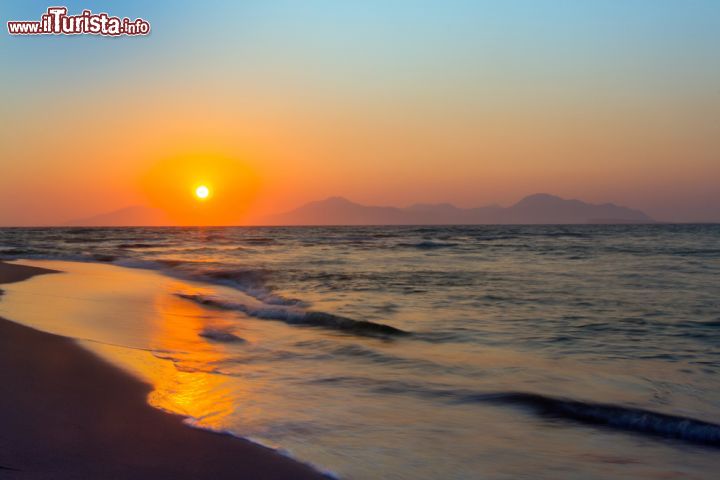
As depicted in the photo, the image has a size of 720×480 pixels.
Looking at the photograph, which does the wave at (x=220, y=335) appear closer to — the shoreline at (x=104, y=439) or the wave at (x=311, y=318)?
the wave at (x=311, y=318)

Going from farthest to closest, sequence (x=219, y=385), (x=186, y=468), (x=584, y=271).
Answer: (x=584, y=271), (x=219, y=385), (x=186, y=468)

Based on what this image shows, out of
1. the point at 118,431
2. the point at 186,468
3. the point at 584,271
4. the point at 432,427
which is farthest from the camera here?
the point at 584,271

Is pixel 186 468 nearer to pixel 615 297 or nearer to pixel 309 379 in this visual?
pixel 309 379

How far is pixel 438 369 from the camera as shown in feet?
22.7

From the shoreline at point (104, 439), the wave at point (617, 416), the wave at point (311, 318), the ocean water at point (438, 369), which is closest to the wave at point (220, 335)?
the ocean water at point (438, 369)

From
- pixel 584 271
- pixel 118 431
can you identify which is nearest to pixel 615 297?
pixel 584 271

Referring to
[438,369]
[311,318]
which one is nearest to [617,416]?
[438,369]

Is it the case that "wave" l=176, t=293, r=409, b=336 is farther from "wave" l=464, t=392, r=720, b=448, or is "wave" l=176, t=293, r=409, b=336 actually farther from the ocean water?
"wave" l=464, t=392, r=720, b=448

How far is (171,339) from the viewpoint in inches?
334

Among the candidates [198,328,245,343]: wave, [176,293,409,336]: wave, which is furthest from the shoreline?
[176,293,409,336]: wave

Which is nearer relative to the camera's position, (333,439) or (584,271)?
(333,439)

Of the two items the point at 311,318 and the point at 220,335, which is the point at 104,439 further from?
the point at 311,318

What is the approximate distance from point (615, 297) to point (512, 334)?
5.05 m

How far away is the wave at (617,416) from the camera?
4.86 m
